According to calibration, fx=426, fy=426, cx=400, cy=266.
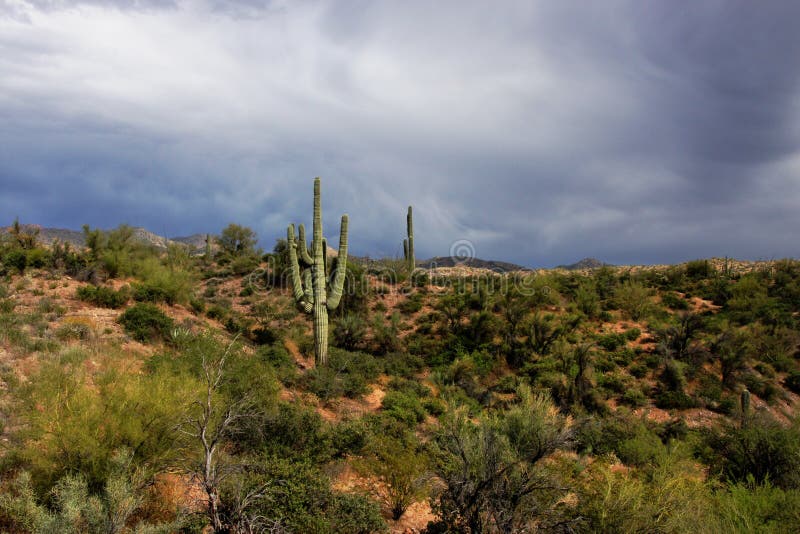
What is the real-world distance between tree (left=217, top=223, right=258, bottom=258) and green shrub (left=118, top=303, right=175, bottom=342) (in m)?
19.8

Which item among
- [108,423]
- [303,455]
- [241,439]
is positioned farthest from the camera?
[241,439]

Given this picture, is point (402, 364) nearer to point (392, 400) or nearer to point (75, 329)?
point (392, 400)

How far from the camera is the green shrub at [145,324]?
Answer: 13094 mm

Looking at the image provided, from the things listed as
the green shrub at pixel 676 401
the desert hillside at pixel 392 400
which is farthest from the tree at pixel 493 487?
the green shrub at pixel 676 401

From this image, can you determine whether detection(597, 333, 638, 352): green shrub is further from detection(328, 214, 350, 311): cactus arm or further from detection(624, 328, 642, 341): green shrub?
detection(328, 214, 350, 311): cactus arm

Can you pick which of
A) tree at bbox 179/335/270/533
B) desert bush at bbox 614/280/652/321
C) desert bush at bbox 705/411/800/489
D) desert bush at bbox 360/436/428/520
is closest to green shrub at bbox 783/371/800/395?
desert bush at bbox 614/280/652/321

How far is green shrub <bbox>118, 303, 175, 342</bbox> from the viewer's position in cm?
1309

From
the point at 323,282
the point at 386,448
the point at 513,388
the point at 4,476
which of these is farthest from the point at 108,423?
the point at 513,388

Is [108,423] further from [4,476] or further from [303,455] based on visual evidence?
[303,455]

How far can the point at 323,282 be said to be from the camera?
676 inches

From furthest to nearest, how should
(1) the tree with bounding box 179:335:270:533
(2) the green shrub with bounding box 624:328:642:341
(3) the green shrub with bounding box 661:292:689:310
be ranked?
(3) the green shrub with bounding box 661:292:689:310, (2) the green shrub with bounding box 624:328:642:341, (1) the tree with bounding box 179:335:270:533

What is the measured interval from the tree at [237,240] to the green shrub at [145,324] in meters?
19.8

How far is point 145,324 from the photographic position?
531 inches

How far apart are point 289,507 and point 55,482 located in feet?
10.4
